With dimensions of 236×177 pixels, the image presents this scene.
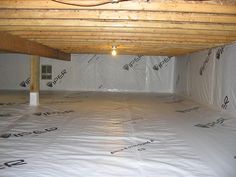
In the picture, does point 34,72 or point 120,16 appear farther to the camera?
point 34,72

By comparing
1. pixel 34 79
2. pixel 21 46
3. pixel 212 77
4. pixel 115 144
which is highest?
pixel 21 46

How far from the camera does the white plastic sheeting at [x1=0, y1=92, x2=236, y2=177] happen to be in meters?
2.02

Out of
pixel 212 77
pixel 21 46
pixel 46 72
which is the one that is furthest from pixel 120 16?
pixel 46 72

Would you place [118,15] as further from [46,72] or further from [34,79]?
[46,72]

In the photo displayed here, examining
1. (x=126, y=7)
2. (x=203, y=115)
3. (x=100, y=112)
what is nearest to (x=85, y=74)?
(x=100, y=112)

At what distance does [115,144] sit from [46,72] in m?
7.03

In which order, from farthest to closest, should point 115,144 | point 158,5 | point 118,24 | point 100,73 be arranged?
1. point 100,73
2. point 118,24
3. point 115,144
4. point 158,5

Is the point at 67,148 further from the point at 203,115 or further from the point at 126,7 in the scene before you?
the point at 203,115

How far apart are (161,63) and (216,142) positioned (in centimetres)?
629

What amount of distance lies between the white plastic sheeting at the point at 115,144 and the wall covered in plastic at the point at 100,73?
4.55 metres

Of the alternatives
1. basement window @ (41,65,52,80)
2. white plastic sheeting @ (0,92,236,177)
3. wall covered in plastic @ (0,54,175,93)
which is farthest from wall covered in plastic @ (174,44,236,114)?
basement window @ (41,65,52,80)

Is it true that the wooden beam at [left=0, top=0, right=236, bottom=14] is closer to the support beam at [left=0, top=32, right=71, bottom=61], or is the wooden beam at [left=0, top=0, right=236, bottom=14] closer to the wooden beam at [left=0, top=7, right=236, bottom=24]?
the wooden beam at [left=0, top=7, right=236, bottom=24]

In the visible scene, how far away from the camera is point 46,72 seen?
9.10 meters

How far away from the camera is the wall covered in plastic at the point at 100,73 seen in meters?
8.95
